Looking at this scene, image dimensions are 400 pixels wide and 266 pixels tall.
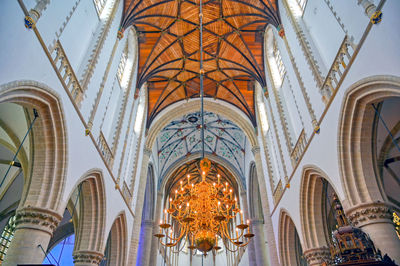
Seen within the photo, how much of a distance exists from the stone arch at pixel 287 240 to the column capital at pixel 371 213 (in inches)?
201

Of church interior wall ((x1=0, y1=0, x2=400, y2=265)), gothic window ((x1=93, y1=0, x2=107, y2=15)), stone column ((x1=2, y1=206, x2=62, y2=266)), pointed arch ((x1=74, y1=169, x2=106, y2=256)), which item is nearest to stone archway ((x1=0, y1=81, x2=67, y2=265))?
stone column ((x1=2, y1=206, x2=62, y2=266))

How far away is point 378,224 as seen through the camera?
18.6 feet

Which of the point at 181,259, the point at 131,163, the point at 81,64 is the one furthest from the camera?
the point at 181,259

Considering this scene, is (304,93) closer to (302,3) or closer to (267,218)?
(302,3)

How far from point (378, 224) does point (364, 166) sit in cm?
129

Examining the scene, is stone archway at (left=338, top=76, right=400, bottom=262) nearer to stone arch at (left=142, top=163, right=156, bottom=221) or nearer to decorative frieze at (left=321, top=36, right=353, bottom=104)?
decorative frieze at (left=321, top=36, right=353, bottom=104)

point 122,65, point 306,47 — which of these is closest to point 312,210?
point 306,47

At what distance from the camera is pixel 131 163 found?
1302 centimetres

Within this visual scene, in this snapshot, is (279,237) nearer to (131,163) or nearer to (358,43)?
(131,163)

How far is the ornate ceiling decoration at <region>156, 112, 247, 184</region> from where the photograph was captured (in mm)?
19828

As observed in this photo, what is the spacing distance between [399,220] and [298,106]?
17.0ft

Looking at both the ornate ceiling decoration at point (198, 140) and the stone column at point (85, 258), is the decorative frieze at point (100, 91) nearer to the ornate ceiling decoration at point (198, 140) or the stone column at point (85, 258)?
the stone column at point (85, 258)

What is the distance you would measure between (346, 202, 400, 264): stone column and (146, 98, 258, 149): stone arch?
10.3 meters

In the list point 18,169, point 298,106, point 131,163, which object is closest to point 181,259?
point 131,163
